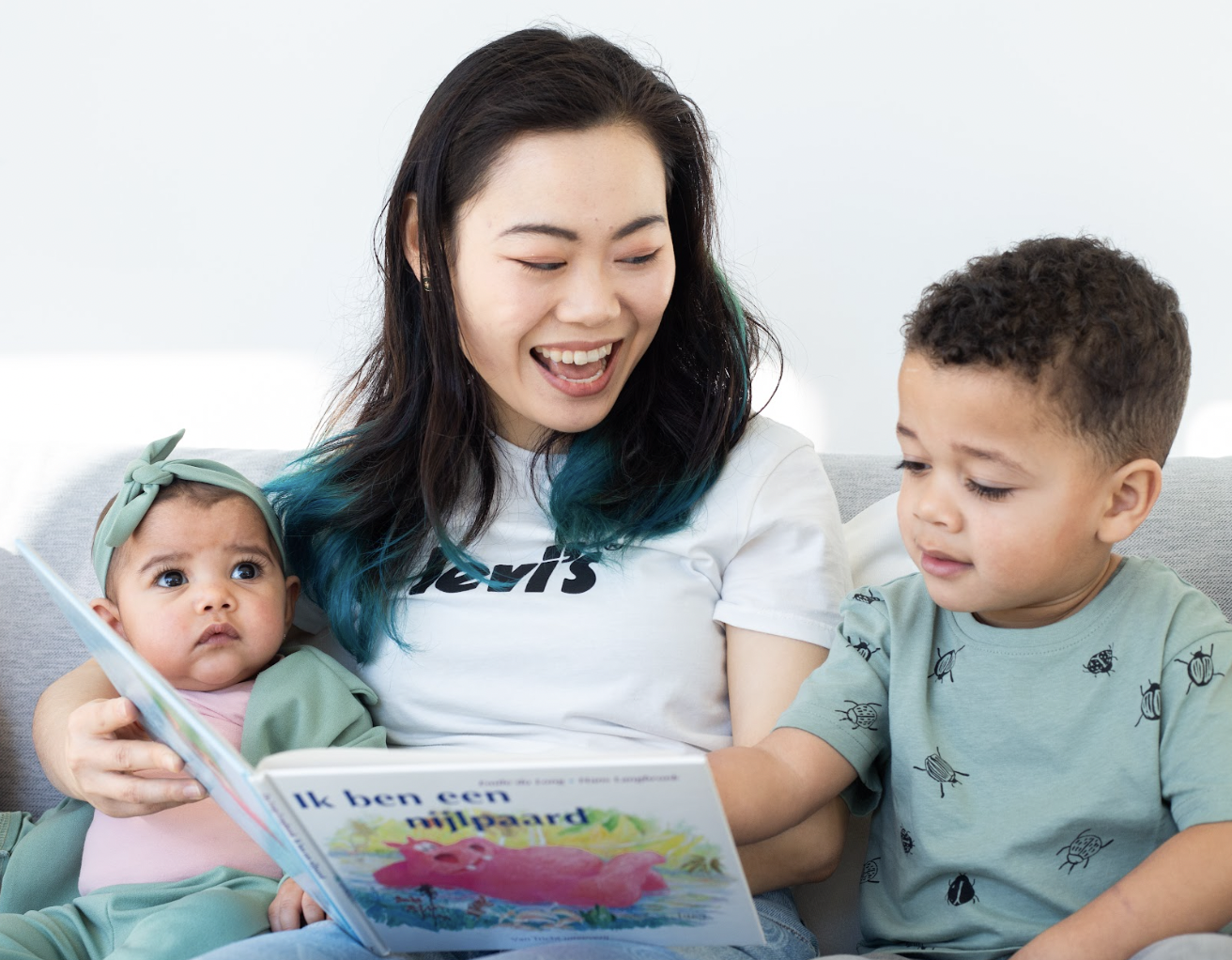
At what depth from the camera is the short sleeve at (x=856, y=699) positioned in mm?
1176

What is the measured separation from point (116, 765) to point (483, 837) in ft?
1.59

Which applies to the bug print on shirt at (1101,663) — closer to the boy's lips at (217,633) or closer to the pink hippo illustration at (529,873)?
the pink hippo illustration at (529,873)

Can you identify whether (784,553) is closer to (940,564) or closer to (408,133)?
(940,564)

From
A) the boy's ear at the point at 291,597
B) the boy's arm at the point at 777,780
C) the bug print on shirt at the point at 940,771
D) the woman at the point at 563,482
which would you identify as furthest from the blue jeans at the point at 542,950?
A: the boy's ear at the point at 291,597

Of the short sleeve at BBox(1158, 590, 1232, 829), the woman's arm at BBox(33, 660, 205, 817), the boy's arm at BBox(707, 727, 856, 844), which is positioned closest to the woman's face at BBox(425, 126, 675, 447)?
the boy's arm at BBox(707, 727, 856, 844)

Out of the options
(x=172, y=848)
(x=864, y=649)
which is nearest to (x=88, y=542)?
(x=172, y=848)

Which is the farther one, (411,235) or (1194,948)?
(411,235)

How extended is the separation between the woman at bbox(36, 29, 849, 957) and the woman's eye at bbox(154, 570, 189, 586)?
0.50 ft

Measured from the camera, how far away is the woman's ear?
1428 mm

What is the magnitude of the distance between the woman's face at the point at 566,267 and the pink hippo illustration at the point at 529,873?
54 cm

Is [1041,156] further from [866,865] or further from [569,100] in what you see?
[866,865]

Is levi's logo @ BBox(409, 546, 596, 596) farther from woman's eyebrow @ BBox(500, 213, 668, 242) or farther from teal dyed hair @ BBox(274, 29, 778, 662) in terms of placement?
woman's eyebrow @ BBox(500, 213, 668, 242)

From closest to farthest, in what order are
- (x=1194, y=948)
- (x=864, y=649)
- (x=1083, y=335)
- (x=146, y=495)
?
1. (x=1194, y=948)
2. (x=1083, y=335)
3. (x=864, y=649)
4. (x=146, y=495)

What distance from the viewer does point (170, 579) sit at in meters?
1.43
